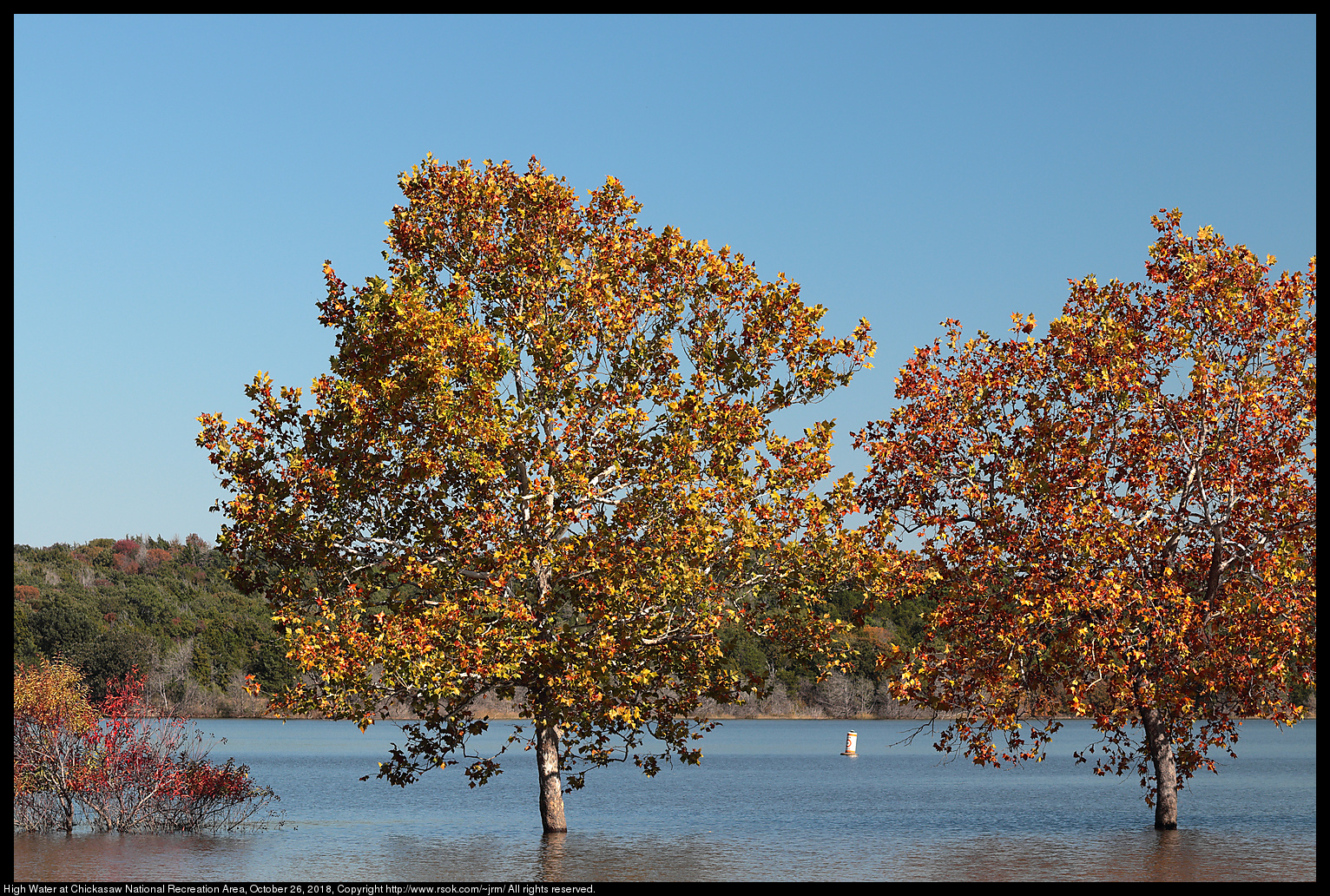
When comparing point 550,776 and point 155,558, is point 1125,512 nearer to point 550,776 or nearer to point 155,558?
point 550,776

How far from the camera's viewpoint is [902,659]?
947 inches

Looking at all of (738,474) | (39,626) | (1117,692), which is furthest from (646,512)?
(39,626)

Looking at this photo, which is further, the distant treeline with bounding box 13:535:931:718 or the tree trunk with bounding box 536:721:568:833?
the distant treeline with bounding box 13:535:931:718

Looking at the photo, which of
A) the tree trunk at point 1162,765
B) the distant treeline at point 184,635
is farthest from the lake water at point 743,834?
the distant treeline at point 184,635

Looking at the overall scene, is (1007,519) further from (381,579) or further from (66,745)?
(66,745)

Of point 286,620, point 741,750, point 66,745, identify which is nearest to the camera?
point 286,620

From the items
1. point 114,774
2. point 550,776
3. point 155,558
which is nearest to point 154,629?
point 155,558

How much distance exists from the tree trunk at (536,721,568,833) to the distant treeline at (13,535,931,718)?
64.3 metres

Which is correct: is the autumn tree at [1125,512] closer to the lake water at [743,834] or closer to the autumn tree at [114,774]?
the lake water at [743,834]

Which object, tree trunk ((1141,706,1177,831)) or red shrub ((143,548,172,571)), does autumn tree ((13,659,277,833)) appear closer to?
tree trunk ((1141,706,1177,831))

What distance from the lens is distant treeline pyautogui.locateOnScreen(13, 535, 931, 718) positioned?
328 feet

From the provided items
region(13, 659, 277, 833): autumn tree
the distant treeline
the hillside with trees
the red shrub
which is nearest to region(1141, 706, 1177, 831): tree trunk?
region(13, 659, 277, 833): autumn tree

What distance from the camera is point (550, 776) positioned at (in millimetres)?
25031

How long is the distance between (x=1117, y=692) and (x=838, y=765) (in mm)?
42933
